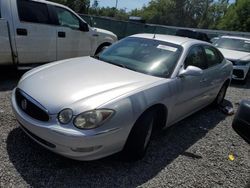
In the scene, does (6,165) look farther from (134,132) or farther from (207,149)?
(207,149)

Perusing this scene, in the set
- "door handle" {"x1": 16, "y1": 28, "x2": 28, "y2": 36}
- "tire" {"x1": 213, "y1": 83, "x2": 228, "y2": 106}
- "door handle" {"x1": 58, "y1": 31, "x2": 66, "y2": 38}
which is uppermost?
"door handle" {"x1": 16, "y1": 28, "x2": 28, "y2": 36}

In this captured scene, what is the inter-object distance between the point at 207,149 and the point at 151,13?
6895 cm

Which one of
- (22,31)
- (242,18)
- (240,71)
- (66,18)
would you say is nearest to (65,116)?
(22,31)

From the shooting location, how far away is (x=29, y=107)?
3.06 meters

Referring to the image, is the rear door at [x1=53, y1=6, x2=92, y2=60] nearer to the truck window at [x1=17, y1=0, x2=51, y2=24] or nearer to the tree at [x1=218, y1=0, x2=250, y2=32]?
the truck window at [x1=17, y1=0, x2=51, y2=24]

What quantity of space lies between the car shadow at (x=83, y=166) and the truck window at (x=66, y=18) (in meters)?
3.67

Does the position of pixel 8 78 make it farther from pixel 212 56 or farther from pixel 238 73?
pixel 238 73

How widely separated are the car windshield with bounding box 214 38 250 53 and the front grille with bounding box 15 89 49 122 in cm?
875

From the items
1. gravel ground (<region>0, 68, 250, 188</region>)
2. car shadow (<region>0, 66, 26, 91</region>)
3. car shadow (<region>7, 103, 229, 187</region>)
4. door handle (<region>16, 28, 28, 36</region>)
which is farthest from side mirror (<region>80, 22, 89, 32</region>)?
car shadow (<region>7, 103, 229, 187</region>)

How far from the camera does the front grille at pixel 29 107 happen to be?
9.48 feet

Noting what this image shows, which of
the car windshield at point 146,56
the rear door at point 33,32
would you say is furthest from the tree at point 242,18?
the car windshield at point 146,56

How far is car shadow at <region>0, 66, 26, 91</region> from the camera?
5.58m

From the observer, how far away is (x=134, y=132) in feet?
10.4

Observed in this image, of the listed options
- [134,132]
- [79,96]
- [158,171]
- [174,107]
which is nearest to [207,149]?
[174,107]
